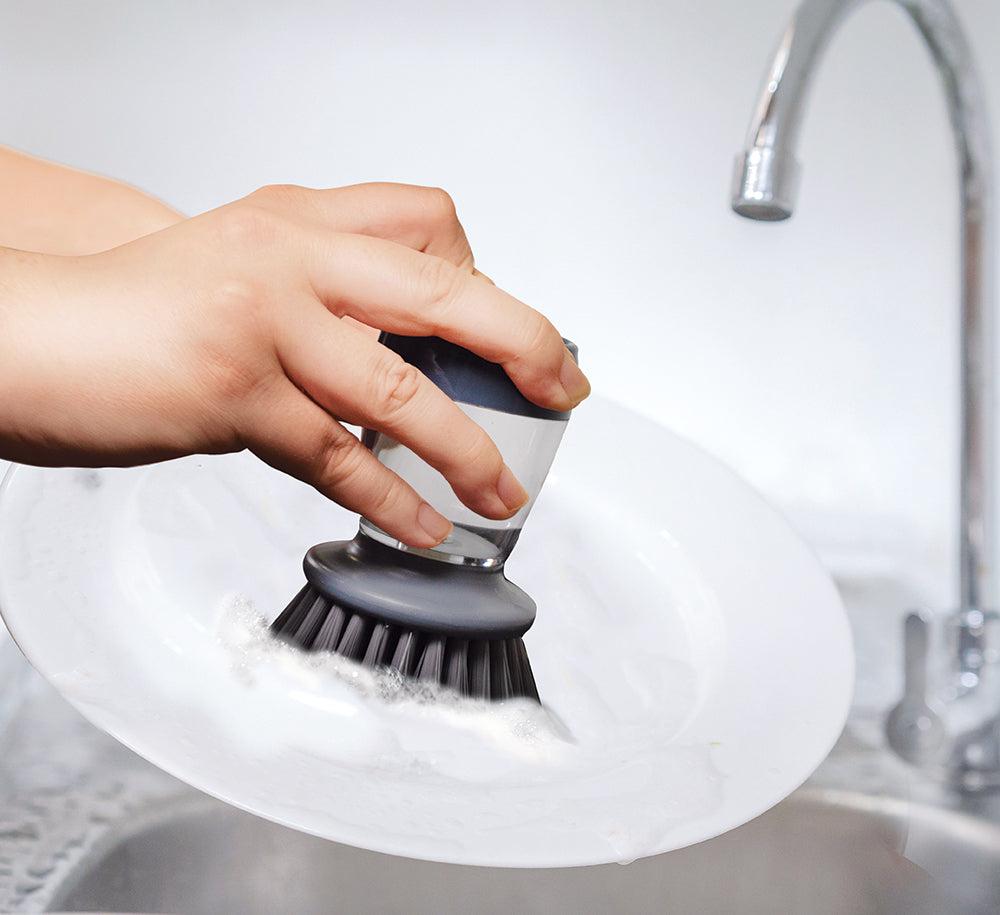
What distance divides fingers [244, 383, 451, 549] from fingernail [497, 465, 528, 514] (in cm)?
2

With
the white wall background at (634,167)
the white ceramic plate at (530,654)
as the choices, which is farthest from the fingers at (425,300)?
the white wall background at (634,167)

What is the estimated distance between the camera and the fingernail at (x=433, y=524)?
Result: 0.95 ft

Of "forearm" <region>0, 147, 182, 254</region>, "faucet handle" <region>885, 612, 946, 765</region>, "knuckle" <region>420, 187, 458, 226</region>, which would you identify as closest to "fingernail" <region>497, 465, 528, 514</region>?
"knuckle" <region>420, 187, 458, 226</region>

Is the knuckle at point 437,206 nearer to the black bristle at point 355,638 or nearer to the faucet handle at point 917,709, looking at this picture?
the black bristle at point 355,638

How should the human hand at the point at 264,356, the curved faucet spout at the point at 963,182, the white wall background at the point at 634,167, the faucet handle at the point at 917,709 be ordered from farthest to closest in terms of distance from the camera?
the white wall background at the point at 634,167 → the faucet handle at the point at 917,709 → the curved faucet spout at the point at 963,182 → the human hand at the point at 264,356

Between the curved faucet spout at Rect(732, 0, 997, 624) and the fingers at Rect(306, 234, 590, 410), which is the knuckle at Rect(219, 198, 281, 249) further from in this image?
the curved faucet spout at Rect(732, 0, 997, 624)

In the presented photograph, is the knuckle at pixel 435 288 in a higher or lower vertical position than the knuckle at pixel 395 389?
higher

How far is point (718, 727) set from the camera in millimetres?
306

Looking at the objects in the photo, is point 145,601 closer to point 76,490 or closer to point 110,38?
point 76,490

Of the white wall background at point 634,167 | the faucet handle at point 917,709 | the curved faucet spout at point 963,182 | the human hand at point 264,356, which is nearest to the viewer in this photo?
the human hand at point 264,356

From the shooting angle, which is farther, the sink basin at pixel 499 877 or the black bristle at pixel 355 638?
the sink basin at pixel 499 877

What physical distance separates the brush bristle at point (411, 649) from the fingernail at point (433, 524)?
3cm

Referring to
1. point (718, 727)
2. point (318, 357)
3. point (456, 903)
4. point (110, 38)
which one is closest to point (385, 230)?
point (318, 357)

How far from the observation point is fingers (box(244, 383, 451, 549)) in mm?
270
